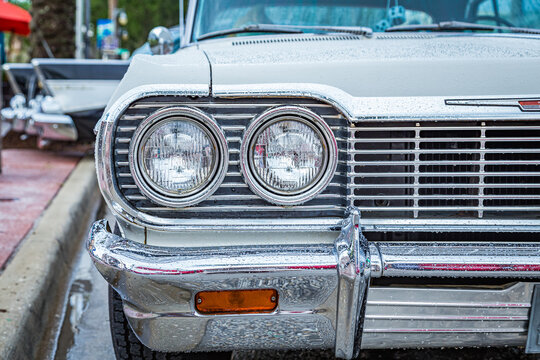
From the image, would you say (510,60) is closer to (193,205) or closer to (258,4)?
(193,205)

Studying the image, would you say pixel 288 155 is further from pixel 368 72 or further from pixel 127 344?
pixel 127 344

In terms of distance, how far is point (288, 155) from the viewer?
73.5 inches

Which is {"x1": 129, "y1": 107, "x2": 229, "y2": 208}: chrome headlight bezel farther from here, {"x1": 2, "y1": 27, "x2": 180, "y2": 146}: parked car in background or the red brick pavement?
{"x1": 2, "y1": 27, "x2": 180, "y2": 146}: parked car in background

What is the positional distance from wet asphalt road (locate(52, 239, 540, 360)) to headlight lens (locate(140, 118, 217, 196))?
3.85 feet

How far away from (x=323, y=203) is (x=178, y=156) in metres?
0.45

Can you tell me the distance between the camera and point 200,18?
306 centimetres

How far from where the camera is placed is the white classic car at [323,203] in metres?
1.76

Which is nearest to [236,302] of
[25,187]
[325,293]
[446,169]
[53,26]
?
[325,293]

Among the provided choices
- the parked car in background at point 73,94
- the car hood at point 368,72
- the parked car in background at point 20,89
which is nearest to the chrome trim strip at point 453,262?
the car hood at point 368,72

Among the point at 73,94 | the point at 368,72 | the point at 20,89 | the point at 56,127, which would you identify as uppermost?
the point at 368,72

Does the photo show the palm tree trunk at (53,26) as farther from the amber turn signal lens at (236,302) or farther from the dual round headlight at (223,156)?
the amber turn signal lens at (236,302)

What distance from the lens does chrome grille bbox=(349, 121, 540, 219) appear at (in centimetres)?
186

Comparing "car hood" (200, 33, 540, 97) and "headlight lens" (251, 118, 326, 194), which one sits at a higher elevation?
"car hood" (200, 33, 540, 97)

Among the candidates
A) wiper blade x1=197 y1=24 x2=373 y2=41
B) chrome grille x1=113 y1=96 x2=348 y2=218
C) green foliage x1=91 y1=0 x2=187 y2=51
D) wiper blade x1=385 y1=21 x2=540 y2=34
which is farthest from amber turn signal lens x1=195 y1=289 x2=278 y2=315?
green foliage x1=91 y1=0 x2=187 y2=51
